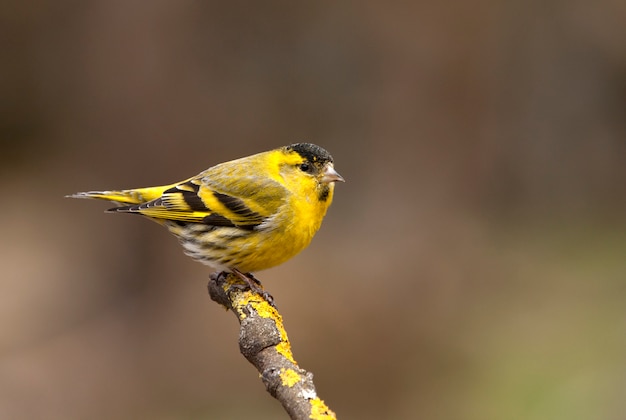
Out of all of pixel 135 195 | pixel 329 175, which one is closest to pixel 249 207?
pixel 329 175

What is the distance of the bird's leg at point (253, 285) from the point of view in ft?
12.7

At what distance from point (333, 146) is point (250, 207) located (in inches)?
213

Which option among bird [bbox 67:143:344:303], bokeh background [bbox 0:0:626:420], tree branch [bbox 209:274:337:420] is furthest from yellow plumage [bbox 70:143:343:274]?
bokeh background [bbox 0:0:626:420]

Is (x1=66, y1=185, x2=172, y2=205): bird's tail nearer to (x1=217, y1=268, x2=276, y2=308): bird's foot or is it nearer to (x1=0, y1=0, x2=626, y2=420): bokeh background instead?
(x1=217, y1=268, x2=276, y2=308): bird's foot

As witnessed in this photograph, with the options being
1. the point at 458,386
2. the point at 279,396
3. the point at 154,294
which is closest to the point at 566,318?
the point at 458,386

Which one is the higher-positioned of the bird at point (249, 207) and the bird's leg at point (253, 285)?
the bird at point (249, 207)

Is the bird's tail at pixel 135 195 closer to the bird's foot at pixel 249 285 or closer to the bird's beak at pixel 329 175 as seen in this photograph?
the bird's foot at pixel 249 285

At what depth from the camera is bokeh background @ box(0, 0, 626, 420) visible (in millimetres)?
8836

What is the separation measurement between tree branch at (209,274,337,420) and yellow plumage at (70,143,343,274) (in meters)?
0.26

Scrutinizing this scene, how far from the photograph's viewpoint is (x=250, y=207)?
4.50 meters

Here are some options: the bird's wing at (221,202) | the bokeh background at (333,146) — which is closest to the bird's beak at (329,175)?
the bird's wing at (221,202)

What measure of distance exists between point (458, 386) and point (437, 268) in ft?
6.01

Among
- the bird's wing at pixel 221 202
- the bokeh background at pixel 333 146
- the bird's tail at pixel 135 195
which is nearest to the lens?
the bird's wing at pixel 221 202

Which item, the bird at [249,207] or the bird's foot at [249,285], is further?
the bird at [249,207]
